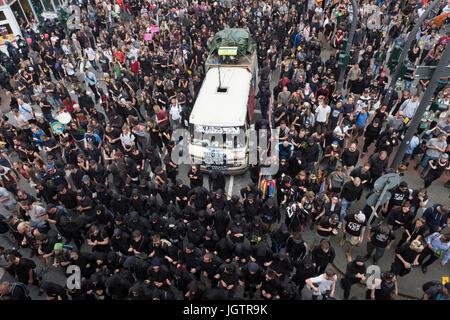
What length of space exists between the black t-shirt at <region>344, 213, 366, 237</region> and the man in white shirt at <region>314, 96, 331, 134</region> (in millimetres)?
3498

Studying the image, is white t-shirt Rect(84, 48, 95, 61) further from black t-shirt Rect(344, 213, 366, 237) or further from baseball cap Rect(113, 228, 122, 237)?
black t-shirt Rect(344, 213, 366, 237)

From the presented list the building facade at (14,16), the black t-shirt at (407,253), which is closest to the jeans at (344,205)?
the black t-shirt at (407,253)

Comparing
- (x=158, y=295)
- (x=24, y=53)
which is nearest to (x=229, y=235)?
(x=158, y=295)

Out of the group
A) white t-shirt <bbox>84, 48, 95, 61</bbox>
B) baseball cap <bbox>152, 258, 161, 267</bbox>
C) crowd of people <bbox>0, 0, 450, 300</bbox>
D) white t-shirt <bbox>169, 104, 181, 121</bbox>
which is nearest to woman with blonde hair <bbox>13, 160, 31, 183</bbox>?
crowd of people <bbox>0, 0, 450, 300</bbox>

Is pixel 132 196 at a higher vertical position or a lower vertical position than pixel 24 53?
lower

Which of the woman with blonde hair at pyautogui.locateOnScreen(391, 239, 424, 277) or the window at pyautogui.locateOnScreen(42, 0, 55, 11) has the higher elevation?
the window at pyautogui.locateOnScreen(42, 0, 55, 11)

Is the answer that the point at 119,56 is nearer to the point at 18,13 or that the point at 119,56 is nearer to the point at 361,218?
the point at 18,13

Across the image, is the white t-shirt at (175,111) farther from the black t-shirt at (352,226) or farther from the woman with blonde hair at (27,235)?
the black t-shirt at (352,226)

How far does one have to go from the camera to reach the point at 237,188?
9688mm

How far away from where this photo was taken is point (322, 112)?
9.74 metres

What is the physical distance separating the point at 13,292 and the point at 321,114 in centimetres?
889

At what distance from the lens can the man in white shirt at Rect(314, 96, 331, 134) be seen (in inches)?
382

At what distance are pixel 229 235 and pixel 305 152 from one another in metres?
3.40

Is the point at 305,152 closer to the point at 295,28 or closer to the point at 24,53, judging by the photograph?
the point at 295,28
